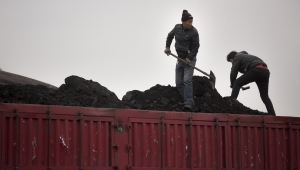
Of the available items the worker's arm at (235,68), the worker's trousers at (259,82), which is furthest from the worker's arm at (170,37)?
the worker's trousers at (259,82)

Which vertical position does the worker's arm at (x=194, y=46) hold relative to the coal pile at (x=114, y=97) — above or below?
above

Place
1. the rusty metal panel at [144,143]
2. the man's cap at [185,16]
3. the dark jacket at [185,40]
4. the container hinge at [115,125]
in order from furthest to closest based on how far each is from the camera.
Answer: the dark jacket at [185,40]
the man's cap at [185,16]
the rusty metal panel at [144,143]
the container hinge at [115,125]

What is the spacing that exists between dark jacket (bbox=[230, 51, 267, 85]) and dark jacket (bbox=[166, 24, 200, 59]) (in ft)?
4.02

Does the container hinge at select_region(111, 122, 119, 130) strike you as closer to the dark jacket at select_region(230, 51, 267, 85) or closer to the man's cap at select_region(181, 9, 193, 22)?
the man's cap at select_region(181, 9, 193, 22)

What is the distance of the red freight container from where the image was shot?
34.9 feet

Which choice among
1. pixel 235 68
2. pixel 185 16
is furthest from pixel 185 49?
pixel 235 68

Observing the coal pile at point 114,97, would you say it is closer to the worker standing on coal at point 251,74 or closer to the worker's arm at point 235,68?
the worker standing on coal at point 251,74

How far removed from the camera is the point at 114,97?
1458cm

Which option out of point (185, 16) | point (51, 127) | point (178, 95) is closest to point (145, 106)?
point (178, 95)

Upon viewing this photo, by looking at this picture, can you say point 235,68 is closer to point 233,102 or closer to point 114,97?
point 233,102

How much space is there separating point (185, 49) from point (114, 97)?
6.50 feet

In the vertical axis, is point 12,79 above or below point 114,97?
above

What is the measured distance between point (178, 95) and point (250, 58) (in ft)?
6.39

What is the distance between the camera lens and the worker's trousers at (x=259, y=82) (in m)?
15.5
